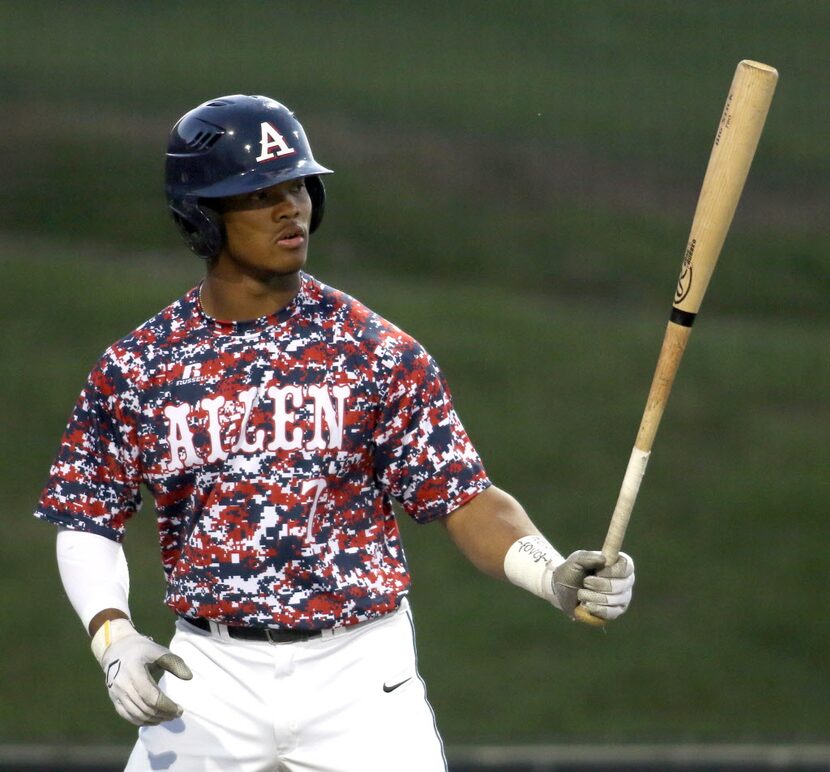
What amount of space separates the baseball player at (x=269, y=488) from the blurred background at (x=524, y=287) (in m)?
5.19

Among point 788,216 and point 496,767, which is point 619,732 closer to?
point 496,767

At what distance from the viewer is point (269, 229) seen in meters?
3.92

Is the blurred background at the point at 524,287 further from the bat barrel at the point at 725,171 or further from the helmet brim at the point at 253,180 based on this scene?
the bat barrel at the point at 725,171

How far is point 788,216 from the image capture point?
16.1 metres

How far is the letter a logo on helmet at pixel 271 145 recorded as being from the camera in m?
3.90

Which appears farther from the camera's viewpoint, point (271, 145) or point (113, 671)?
point (271, 145)

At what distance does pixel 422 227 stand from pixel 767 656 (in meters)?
6.63

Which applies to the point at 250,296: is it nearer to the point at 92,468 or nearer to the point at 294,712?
the point at 92,468

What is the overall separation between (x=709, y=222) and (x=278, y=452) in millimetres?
1096

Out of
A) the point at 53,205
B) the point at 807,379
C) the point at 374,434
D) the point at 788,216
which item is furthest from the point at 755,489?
the point at 374,434

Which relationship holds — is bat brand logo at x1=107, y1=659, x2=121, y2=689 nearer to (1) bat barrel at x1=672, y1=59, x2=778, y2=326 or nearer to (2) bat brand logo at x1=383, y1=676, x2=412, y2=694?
(2) bat brand logo at x1=383, y1=676, x2=412, y2=694

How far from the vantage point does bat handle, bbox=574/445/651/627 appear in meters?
3.50

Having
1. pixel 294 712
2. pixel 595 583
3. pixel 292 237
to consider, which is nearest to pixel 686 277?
pixel 595 583

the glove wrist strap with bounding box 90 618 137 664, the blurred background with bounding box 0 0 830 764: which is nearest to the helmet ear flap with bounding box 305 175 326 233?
the glove wrist strap with bounding box 90 618 137 664
